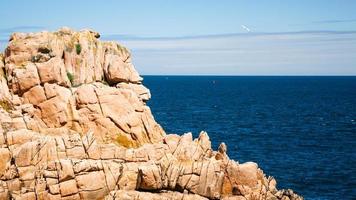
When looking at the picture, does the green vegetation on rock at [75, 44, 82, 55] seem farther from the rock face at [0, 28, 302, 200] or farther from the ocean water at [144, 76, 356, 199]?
the ocean water at [144, 76, 356, 199]

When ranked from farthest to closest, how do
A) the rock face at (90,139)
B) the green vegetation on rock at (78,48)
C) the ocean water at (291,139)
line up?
1. the ocean water at (291,139)
2. the green vegetation on rock at (78,48)
3. the rock face at (90,139)

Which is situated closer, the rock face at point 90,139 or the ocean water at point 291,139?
the rock face at point 90,139

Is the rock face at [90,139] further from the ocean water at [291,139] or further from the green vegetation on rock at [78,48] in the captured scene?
the ocean water at [291,139]

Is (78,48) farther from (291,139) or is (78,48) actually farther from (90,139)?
(291,139)

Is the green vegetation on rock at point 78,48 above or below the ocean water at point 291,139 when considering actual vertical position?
above

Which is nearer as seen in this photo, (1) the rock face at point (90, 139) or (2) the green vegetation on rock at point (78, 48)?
(1) the rock face at point (90, 139)

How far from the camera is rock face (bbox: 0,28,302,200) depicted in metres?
40.4

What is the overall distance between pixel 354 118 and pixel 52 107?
10180 cm

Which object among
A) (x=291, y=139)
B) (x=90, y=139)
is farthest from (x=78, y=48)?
(x=291, y=139)

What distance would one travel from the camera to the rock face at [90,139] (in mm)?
40438

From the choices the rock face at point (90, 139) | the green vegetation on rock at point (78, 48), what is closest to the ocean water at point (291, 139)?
the rock face at point (90, 139)

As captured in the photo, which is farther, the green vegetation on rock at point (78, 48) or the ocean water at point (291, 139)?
the ocean water at point (291, 139)

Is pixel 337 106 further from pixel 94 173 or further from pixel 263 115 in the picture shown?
pixel 94 173

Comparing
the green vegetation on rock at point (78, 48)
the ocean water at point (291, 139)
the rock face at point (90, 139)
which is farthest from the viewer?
the ocean water at point (291, 139)
